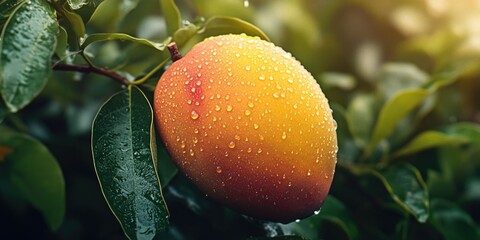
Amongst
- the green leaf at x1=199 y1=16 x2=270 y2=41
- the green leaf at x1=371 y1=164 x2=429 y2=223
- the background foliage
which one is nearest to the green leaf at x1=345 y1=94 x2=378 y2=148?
the background foliage

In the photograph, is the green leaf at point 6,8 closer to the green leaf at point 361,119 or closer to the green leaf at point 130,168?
the green leaf at point 130,168

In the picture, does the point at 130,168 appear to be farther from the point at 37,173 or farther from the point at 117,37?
the point at 37,173

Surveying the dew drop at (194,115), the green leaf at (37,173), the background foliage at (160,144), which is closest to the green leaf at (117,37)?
the background foliage at (160,144)

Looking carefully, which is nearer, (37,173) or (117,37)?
(117,37)

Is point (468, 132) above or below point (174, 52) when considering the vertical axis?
below

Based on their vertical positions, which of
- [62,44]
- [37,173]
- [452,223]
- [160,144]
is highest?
[62,44]

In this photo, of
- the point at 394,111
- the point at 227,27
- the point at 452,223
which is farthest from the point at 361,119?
A: the point at 227,27
